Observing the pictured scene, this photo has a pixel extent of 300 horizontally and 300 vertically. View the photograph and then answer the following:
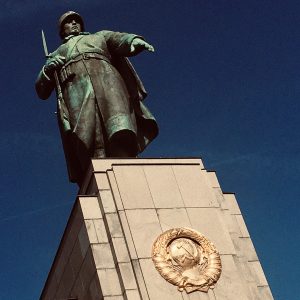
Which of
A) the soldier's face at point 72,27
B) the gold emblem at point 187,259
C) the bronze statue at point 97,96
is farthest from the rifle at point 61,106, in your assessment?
the gold emblem at point 187,259

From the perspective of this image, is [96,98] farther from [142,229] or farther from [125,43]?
[142,229]

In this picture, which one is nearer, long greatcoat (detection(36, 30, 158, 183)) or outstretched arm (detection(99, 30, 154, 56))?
long greatcoat (detection(36, 30, 158, 183))

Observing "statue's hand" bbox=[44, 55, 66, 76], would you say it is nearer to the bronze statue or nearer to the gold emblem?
the bronze statue

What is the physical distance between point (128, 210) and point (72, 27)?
5649 millimetres

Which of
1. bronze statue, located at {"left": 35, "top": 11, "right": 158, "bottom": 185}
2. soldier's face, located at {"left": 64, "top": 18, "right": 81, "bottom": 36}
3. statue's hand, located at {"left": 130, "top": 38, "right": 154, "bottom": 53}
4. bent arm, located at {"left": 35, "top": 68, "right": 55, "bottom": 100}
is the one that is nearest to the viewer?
bronze statue, located at {"left": 35, "top": 11, "right": 158, "bottom": 185}

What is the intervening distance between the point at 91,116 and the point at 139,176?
2.21 meters

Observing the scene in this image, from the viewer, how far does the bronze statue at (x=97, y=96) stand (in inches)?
590

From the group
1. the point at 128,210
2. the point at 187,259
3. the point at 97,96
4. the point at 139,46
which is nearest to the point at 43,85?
the point at 97,96

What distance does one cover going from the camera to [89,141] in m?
15.0

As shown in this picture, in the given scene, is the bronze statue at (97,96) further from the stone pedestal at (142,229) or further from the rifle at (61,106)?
the stone pedestal at (142,229)

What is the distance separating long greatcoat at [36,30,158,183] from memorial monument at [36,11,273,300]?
0.07ft

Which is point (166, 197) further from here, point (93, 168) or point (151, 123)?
point (151, 123)

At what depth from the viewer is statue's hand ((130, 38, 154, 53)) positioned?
15266 mm

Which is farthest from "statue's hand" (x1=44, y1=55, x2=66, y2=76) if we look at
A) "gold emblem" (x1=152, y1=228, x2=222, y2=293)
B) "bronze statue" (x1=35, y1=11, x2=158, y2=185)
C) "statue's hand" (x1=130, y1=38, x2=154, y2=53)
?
"gold emblem" (x1=152, y1=228, x2=222, y2=293)
